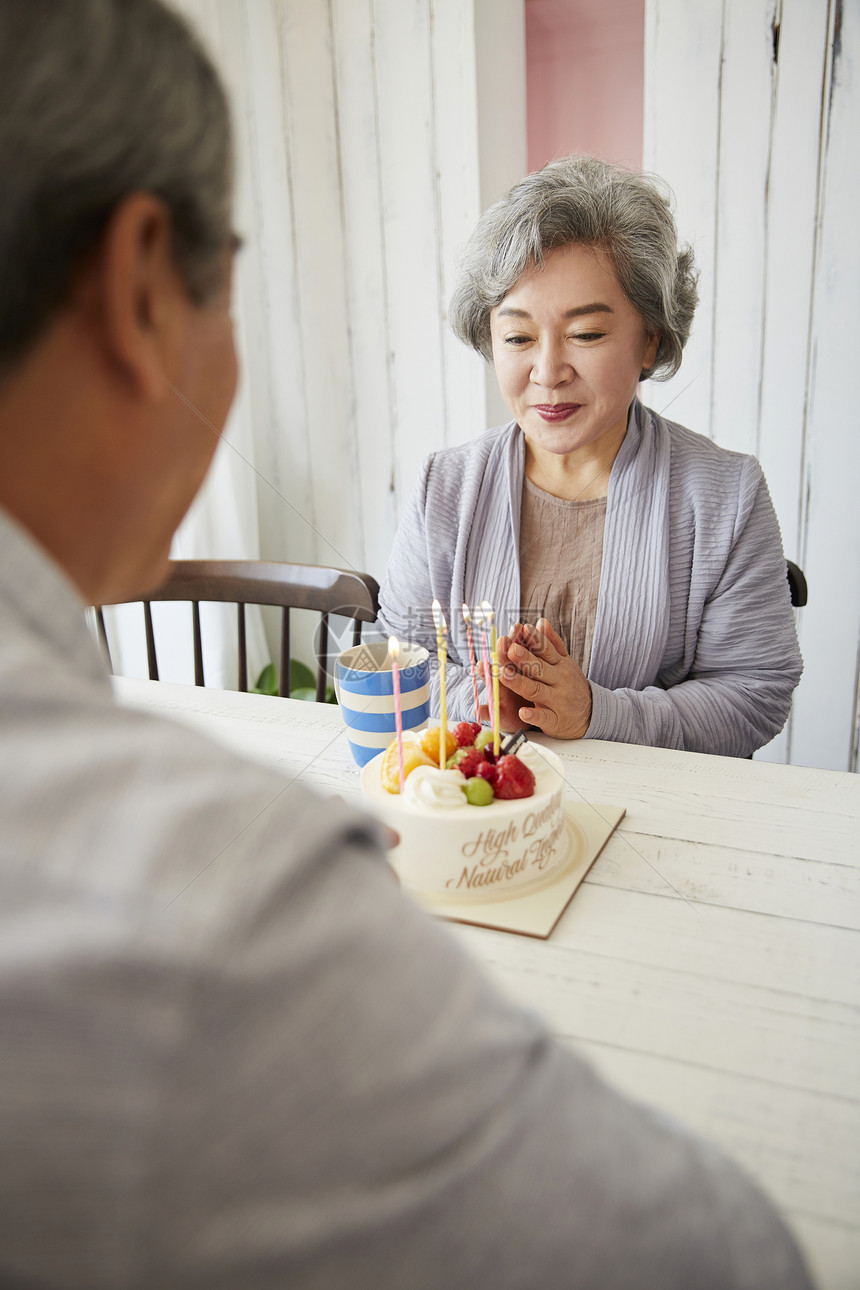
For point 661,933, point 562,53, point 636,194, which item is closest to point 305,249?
point 562,53

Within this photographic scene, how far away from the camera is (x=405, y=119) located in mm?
2260

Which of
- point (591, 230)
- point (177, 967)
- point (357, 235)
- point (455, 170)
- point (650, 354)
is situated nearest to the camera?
point (177, 967)

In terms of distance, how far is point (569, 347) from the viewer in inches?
51.8

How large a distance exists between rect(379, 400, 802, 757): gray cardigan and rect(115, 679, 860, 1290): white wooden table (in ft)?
0.80

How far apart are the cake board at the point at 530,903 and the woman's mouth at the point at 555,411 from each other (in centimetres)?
70

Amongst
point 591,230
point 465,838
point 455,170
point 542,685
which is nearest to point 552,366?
point 591,230

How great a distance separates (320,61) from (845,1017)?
2.48m

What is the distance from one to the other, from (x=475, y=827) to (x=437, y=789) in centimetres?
5

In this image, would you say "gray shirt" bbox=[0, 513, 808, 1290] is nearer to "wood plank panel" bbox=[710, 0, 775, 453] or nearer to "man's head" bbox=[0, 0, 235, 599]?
"man's head" bbox=[0, 0, 235, 599]

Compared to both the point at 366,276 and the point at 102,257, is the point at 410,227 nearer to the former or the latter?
the point at 366,276

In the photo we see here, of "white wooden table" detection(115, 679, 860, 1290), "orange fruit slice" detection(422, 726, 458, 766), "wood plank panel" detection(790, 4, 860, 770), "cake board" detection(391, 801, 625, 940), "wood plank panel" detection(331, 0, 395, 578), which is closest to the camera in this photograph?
"white wooden table" detection(115, 679, 860, 1290)

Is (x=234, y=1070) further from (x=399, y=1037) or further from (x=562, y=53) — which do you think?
(x=562, y=53)

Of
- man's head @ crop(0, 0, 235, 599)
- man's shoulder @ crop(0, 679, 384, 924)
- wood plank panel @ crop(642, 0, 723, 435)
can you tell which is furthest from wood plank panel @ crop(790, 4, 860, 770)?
man's shoulder @ crop(0, 679, 384, 924)

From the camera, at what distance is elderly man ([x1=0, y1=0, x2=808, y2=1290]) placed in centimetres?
25
